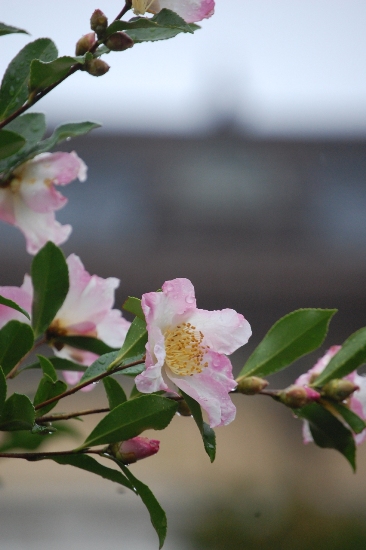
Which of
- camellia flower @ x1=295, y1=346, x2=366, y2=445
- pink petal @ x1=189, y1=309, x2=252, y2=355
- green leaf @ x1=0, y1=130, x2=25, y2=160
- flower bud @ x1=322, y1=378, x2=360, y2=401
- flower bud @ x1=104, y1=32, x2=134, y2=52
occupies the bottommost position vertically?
camellia flower @ x1=295, y1=346, x2=366, y2=445

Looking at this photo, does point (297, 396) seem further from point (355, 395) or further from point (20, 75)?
point (20, 75)

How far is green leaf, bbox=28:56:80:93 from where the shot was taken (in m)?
A: 0.44

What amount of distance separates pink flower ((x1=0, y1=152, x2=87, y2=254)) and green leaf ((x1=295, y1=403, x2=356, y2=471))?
0.79ft

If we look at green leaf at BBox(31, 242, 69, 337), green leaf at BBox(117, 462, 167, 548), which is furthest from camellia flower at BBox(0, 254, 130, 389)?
green leaf at BBox(117, 462, 167, 548)

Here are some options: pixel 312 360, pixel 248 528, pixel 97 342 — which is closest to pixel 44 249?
pixel 97 342

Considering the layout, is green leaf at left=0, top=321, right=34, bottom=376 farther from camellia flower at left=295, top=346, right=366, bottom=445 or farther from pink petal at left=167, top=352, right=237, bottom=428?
camellia flower at left=295, top=346, right=366, bottom=445

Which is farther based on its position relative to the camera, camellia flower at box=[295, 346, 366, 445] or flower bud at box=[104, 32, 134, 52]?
camellia flower at box=[295, 346, 366, 445]

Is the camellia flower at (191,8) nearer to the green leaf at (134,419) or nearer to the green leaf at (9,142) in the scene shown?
the green leaf at (9,142)

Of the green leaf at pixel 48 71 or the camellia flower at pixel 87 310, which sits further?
the camellia flower at pixel 87 310

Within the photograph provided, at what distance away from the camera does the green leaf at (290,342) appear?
53 centimetres

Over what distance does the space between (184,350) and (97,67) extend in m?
0.18

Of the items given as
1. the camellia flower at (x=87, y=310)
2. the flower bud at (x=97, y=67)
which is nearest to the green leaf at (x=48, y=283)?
the camellia flower at (x=87, y=310)

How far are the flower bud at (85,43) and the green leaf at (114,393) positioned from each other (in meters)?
0.22

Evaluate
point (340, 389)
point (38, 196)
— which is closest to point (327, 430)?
point (340, 389)
